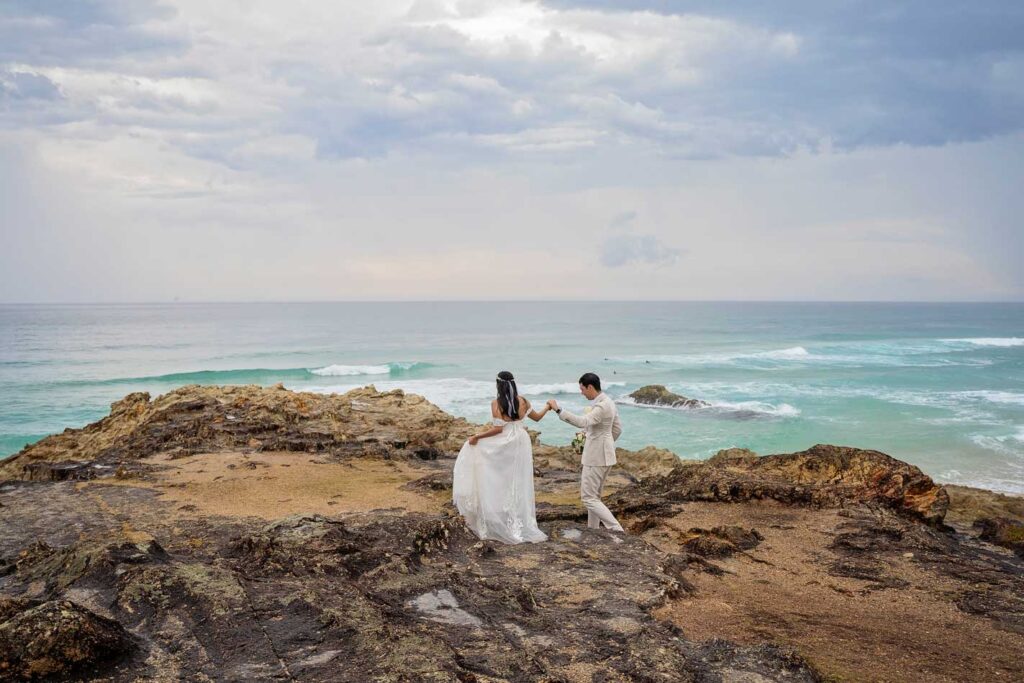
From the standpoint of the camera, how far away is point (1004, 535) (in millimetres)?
9906

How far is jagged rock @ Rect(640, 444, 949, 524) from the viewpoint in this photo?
9617mm

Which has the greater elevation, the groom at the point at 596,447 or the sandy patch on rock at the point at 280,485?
the groom at the point at 596,447

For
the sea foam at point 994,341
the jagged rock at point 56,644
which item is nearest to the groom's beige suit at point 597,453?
the jagged rock at point 56,644

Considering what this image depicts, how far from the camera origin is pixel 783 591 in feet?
23.5

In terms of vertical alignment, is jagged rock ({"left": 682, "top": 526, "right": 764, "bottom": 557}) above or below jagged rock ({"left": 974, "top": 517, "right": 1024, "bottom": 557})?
above

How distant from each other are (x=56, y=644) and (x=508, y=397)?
A: 5.11 m

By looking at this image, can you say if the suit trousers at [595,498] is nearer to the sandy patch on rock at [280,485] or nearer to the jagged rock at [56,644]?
the sandy patch on rock at [280,485]

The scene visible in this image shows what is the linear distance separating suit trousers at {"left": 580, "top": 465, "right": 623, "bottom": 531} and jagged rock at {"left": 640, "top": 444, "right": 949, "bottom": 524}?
144 cm

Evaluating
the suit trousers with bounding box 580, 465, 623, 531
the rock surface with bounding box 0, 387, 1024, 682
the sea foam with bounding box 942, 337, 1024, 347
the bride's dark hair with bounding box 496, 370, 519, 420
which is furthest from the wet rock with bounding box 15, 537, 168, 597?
the sea foam with bounding box 942, 337, 1024, 347

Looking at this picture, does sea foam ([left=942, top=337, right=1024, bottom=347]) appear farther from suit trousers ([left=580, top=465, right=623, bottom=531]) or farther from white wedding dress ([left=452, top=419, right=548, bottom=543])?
white wedding dress ([left=452, top=419, right=548, bottom=543])

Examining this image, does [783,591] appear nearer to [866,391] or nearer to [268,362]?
[866,391]

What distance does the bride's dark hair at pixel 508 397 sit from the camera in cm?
841

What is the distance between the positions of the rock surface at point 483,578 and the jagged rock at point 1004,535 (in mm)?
313

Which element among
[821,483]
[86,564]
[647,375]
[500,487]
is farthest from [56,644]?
[647,375]
